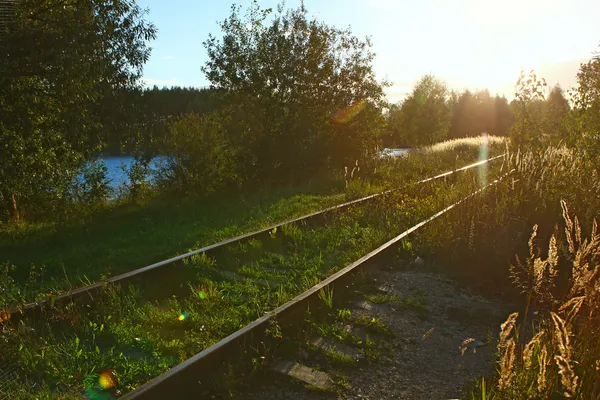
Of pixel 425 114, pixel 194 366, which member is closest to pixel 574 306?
pixel 194 366

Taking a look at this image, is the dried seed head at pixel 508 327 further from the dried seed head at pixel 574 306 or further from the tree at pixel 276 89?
the tree at pixel 276 89

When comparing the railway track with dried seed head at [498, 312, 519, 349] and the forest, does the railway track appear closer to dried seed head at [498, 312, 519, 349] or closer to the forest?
the forest

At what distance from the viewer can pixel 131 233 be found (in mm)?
9953

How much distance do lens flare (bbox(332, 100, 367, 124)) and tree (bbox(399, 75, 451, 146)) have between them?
48.2 metres

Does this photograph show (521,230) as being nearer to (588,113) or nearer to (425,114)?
(588,113)

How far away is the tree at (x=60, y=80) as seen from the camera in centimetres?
861

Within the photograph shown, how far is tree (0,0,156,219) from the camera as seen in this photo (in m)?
8.61

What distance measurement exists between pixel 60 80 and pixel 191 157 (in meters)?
6.28

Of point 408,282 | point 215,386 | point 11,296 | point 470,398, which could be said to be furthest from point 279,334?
point 11,296

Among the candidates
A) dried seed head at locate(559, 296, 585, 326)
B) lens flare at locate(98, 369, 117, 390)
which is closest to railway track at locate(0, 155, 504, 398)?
lens flare at locate(98, 369, 117, 390)

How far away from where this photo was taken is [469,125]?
98188mm

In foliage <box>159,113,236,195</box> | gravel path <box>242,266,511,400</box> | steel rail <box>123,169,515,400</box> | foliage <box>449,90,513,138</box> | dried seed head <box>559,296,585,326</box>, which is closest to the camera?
dried seed head <box>559,296,585,326</box>

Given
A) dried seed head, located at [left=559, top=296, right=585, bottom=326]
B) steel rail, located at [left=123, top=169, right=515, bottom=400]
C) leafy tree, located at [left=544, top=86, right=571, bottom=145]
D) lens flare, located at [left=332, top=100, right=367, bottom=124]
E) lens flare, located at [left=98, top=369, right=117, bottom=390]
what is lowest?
lens flare, located at [left=98, top=369, right=117, bottom=390]

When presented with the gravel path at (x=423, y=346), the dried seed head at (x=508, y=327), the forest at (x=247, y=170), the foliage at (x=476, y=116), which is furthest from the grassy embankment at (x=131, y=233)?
the foliage at (x=476, y=116)
